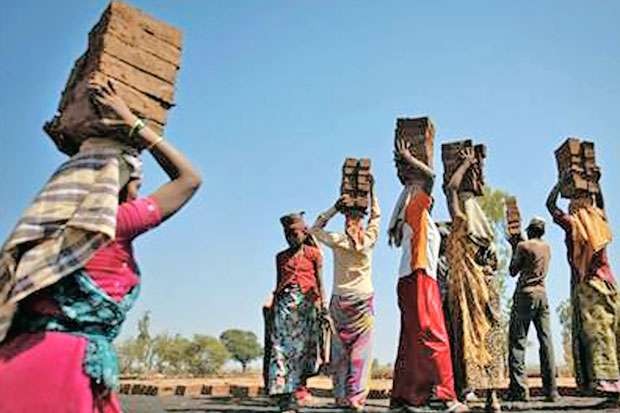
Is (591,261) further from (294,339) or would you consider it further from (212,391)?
(212,391)

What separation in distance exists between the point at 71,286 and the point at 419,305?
425 cm

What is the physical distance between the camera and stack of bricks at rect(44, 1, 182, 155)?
2.73 metres

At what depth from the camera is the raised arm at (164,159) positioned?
2543mm

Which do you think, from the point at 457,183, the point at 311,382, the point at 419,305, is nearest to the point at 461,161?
the point at 457,183

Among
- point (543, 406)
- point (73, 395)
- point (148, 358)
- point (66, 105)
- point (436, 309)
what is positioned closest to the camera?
point (73, 395)

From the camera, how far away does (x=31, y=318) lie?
2268 mm

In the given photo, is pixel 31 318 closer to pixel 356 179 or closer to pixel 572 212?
pixel 356 179

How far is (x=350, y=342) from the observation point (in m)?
7.93

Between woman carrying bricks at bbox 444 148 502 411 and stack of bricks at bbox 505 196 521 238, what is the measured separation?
255cm

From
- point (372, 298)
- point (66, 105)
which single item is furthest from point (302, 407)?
point (66, 105)

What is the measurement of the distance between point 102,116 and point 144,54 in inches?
21.4

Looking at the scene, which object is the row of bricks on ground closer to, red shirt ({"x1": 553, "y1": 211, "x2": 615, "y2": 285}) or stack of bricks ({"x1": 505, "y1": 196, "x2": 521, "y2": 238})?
stack of bricks ({"x1": 505, "y1": 196, "x2": 521, "y2": 238})

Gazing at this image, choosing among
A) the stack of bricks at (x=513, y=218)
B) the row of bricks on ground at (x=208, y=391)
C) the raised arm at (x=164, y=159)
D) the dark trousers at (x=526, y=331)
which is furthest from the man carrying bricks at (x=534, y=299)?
the raised arm at (x=164, y=159)

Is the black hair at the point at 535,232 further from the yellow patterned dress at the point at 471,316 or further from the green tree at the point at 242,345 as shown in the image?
the green tree at the point at 242,345
